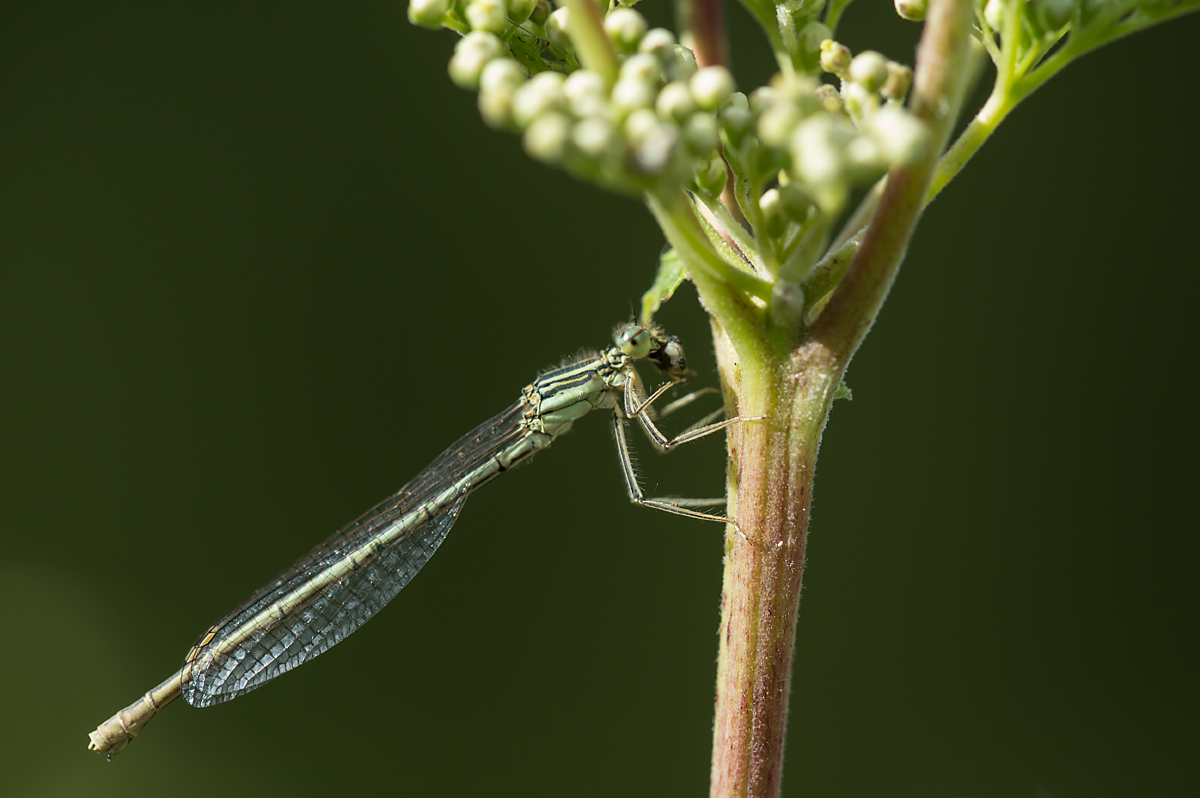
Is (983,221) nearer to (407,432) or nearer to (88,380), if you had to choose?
(407,432)

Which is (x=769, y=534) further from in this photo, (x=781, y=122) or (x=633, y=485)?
(x=633, y=485)

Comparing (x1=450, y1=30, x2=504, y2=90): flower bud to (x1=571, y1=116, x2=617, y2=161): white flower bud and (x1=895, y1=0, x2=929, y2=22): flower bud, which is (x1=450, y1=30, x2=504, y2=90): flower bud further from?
(x1=895, y1=0, x2=929, y2=22): flower bud

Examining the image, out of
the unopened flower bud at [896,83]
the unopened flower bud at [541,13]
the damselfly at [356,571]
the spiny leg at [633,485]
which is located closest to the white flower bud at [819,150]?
the unopened flower bud at [896,83]

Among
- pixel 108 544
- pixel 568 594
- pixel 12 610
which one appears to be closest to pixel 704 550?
pixel 568 594

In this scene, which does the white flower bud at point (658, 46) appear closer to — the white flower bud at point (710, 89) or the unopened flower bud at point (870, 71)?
the white flower bud at point (710, 89)

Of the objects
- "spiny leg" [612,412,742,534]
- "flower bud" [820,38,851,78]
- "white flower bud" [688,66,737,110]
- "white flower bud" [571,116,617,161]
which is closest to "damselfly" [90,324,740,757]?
"spiny leg" [612,412,742,534]

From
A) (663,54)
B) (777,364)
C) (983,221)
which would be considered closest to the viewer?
(663,54)

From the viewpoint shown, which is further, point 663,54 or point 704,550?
point 704,550
